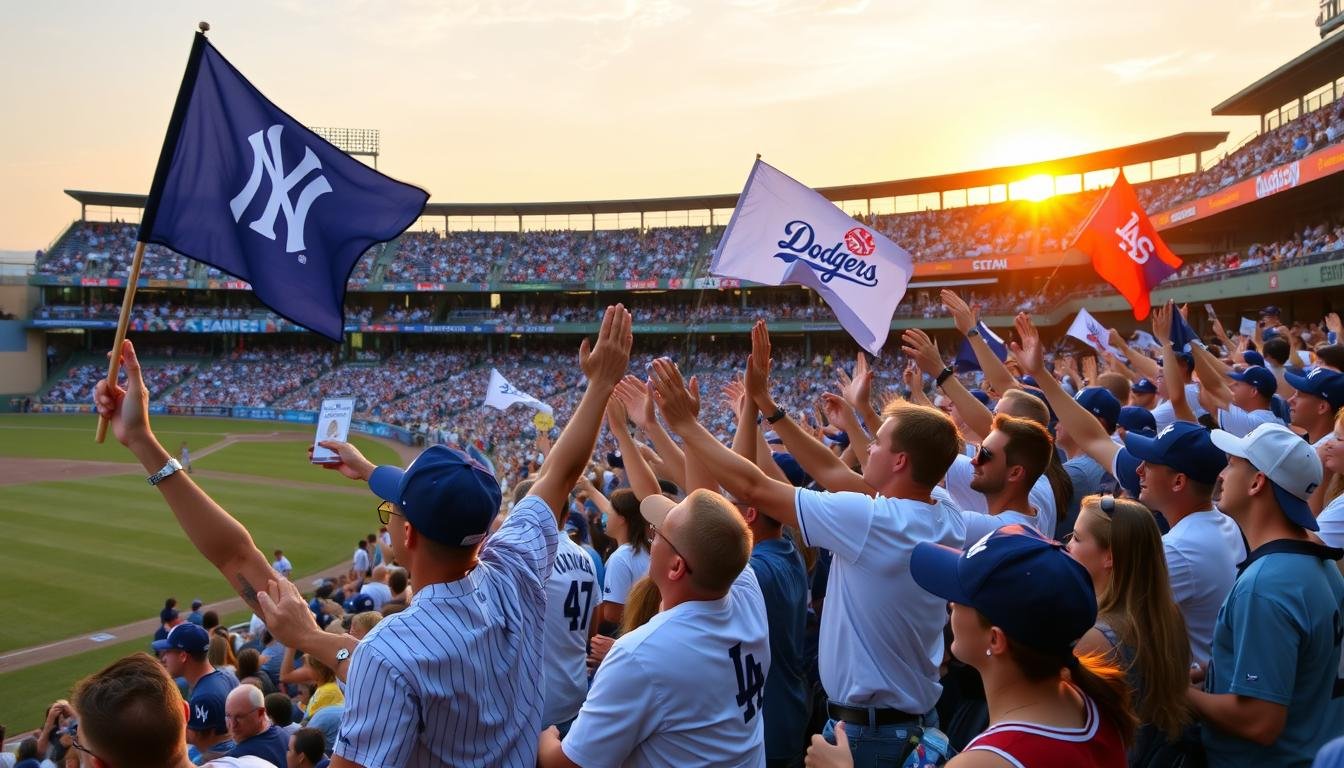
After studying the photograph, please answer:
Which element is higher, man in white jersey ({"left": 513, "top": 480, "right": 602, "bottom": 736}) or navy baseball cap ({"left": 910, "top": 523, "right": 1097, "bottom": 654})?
navy baseball cap ({"left": 910, "top": 523, "right": 1097, "bottom": 654})

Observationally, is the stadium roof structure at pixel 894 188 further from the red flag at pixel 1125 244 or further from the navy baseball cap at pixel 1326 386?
the navy baseball cap at pixel 1326 386

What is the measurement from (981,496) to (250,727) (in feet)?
15.5

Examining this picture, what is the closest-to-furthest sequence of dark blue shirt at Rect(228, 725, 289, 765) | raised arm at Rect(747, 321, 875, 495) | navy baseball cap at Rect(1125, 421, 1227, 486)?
navy baseball cap at Rect(1125, 421, 1227, 486), raised arm at Rect(747, 321, 875, 495), dark blue shirt at Rect(228, 725, 289, 765)

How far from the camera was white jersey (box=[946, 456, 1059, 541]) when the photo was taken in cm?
529

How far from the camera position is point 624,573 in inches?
232

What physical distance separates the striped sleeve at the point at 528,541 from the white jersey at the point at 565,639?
1416 mm

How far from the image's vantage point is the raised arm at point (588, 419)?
12.1ft

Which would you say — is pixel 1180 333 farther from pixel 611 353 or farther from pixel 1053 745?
pixel 1053 745

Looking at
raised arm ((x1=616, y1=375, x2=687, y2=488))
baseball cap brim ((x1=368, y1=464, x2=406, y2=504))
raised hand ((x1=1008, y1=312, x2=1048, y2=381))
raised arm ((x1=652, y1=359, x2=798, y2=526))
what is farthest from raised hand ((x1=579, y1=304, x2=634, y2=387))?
raised hand ((x1=1008, y1=312, x2=1048, y2=381))

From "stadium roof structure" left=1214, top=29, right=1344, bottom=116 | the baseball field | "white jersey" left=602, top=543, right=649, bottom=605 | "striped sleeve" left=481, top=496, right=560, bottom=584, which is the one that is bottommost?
the baseball field

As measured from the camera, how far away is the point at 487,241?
220 feet

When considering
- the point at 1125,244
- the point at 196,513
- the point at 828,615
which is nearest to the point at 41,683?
the point at 196,513

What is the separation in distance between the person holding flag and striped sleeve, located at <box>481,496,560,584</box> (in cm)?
242

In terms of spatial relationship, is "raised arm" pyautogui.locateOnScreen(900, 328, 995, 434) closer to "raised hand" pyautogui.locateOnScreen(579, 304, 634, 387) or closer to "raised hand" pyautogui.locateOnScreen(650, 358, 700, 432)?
"raised hand" pyautogui.locateOnScreen(650, 358, 700, 432)
